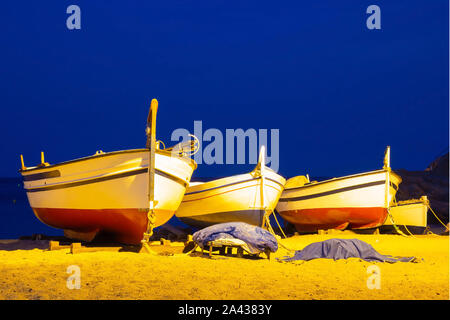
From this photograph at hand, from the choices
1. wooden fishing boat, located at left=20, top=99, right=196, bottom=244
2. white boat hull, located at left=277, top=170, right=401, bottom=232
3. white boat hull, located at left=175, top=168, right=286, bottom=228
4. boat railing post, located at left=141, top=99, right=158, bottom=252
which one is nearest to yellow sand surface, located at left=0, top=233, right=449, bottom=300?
boat railing post, located at left=141, top=99, right=158, bottom=252

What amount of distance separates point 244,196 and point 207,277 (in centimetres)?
760

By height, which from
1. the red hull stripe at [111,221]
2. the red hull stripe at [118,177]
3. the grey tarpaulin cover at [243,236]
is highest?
the red hull stripe at [118,177]

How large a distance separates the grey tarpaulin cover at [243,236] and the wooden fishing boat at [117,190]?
4.25 ft

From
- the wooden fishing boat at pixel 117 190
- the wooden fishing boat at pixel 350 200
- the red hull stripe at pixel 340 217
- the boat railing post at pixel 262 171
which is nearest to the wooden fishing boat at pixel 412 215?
the red hull stripe at pixel 340 217

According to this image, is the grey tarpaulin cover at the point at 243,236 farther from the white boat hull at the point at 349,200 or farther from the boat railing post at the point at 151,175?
the white boat hull at the point at 349,200

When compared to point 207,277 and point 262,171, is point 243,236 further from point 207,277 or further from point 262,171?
point 262,171

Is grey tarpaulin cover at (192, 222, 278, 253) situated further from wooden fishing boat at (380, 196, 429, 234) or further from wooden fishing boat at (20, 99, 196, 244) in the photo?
wooden fishing boat at (380, 196, 429, 234)

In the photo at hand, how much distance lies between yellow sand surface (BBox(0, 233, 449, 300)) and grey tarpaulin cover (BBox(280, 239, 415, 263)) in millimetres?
264

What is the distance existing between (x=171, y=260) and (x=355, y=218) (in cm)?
1018

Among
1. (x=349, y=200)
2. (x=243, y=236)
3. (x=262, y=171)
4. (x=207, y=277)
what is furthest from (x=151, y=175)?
(x=349, y=200)

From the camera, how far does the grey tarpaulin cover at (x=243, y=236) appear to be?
8.68 m

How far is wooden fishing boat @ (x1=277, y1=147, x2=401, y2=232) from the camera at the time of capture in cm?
1562

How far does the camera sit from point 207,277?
6527 mm
